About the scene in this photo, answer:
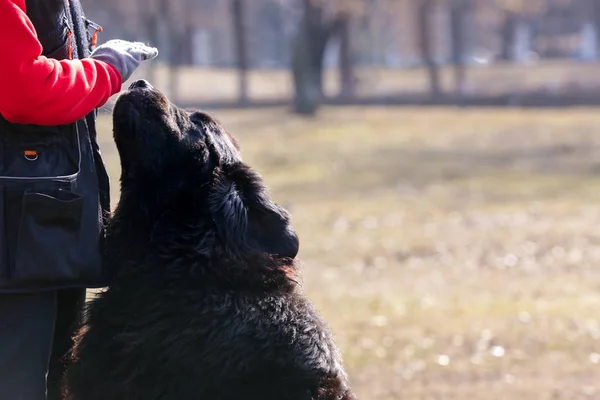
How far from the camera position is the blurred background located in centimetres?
727

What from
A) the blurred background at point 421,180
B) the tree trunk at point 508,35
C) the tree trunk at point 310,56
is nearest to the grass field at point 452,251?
the blurred background at point 421,180

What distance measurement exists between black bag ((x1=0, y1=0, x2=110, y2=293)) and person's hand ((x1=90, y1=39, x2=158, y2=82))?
100mm

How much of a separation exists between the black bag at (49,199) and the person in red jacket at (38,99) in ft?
0.06

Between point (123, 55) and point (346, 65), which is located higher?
point (123, 55)

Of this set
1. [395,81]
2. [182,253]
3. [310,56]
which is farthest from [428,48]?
[182,253]

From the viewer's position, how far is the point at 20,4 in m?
2.71

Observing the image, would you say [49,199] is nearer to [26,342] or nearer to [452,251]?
[26,342]

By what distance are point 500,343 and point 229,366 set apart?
4687 mm

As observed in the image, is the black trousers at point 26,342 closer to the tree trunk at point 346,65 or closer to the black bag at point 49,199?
the black bag at point 49,199

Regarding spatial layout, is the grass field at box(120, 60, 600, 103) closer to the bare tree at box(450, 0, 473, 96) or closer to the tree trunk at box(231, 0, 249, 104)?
the bare tree at box(450, 0, 473, 96)

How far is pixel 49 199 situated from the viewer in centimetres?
282

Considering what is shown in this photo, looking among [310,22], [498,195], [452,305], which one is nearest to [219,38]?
[310,22]

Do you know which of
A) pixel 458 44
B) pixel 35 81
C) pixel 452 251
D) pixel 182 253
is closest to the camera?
pixel 35 81

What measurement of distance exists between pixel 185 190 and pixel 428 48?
3195 centimetres
